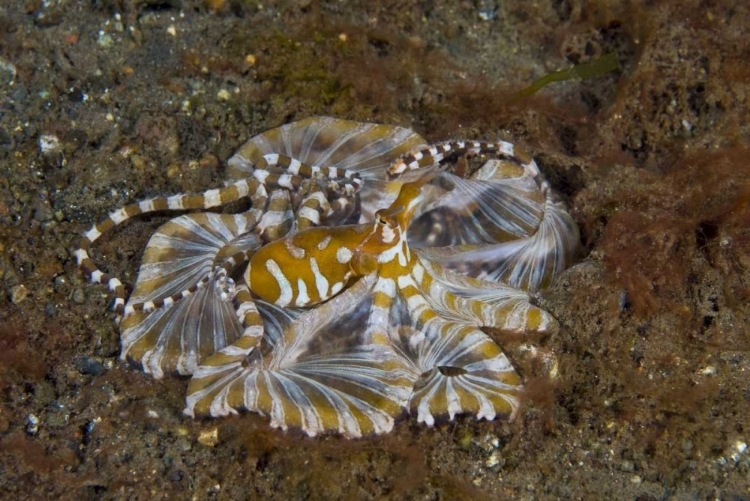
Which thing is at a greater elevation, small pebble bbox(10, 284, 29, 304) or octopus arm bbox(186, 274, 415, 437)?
octopus arm bbox(186, 274, 415, 437)

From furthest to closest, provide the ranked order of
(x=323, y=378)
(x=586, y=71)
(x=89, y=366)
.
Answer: (x=586, y=71)
(x=89, y=366)
(x=323, y=378)

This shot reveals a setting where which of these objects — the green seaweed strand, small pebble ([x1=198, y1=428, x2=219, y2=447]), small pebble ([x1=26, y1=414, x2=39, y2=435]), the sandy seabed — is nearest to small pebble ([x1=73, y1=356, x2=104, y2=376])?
the sandy seabed

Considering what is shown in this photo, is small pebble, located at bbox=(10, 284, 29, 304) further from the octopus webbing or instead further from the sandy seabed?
the octopus webbing

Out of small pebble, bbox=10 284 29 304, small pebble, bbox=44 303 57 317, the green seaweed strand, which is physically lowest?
small pebble, bbox=44 303 57 317

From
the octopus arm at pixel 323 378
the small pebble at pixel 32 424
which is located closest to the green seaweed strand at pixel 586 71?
the octopus arm at pixel 323 378

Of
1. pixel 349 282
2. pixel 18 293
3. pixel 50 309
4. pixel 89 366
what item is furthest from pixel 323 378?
pixel 18 293

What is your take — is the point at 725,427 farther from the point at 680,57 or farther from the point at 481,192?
the point at 680,57

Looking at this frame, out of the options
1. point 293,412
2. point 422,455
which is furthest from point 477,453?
point 293,412

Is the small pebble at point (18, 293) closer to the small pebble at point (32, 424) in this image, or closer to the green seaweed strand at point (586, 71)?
the small pebble at point (32, 424)

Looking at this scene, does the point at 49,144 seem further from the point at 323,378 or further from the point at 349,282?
the point at 323,378
